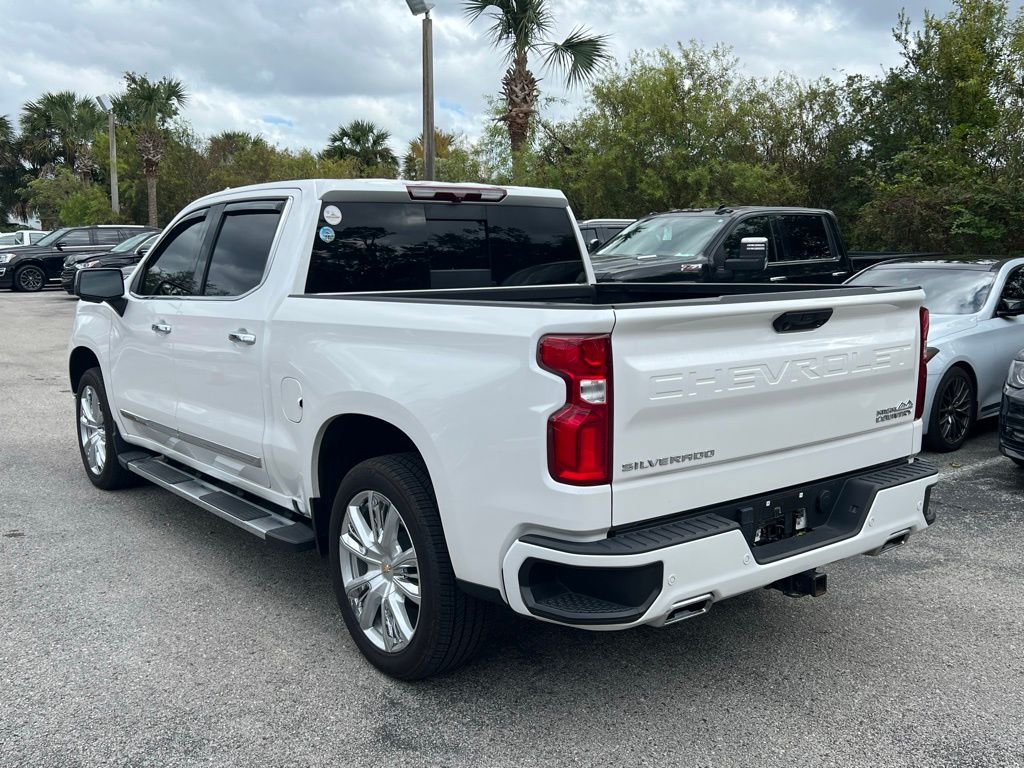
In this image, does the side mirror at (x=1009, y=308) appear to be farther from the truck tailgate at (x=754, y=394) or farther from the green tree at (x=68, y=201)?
the green tree at (x=68, y=201)

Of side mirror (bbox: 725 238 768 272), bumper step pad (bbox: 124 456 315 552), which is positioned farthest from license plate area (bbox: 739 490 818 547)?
side mirror (bbox: 725 238 768 272)

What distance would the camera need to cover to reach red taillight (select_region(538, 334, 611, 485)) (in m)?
2.80

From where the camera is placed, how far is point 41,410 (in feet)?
30.6

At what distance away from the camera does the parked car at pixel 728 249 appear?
10484 mm

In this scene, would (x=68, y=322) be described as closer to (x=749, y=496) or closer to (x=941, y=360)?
(x=941, y=360)

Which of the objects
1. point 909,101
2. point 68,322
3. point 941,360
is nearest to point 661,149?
point 909,101

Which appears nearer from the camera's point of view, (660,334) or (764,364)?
(660,334)

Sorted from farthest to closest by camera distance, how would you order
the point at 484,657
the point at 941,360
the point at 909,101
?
the point at 909,101 < the point at 941,360 < the point at 484,657

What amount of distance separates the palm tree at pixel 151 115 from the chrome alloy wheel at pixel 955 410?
1530 inches

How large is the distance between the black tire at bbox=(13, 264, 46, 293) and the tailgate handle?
26922 millimetres

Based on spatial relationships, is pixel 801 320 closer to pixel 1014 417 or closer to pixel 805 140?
pixel 1014 417

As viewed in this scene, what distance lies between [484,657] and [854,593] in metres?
1.86

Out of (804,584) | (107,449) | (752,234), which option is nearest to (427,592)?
(804,584)

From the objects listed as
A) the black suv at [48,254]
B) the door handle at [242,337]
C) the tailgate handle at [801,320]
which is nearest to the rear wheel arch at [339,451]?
the door handle at [242,337]
